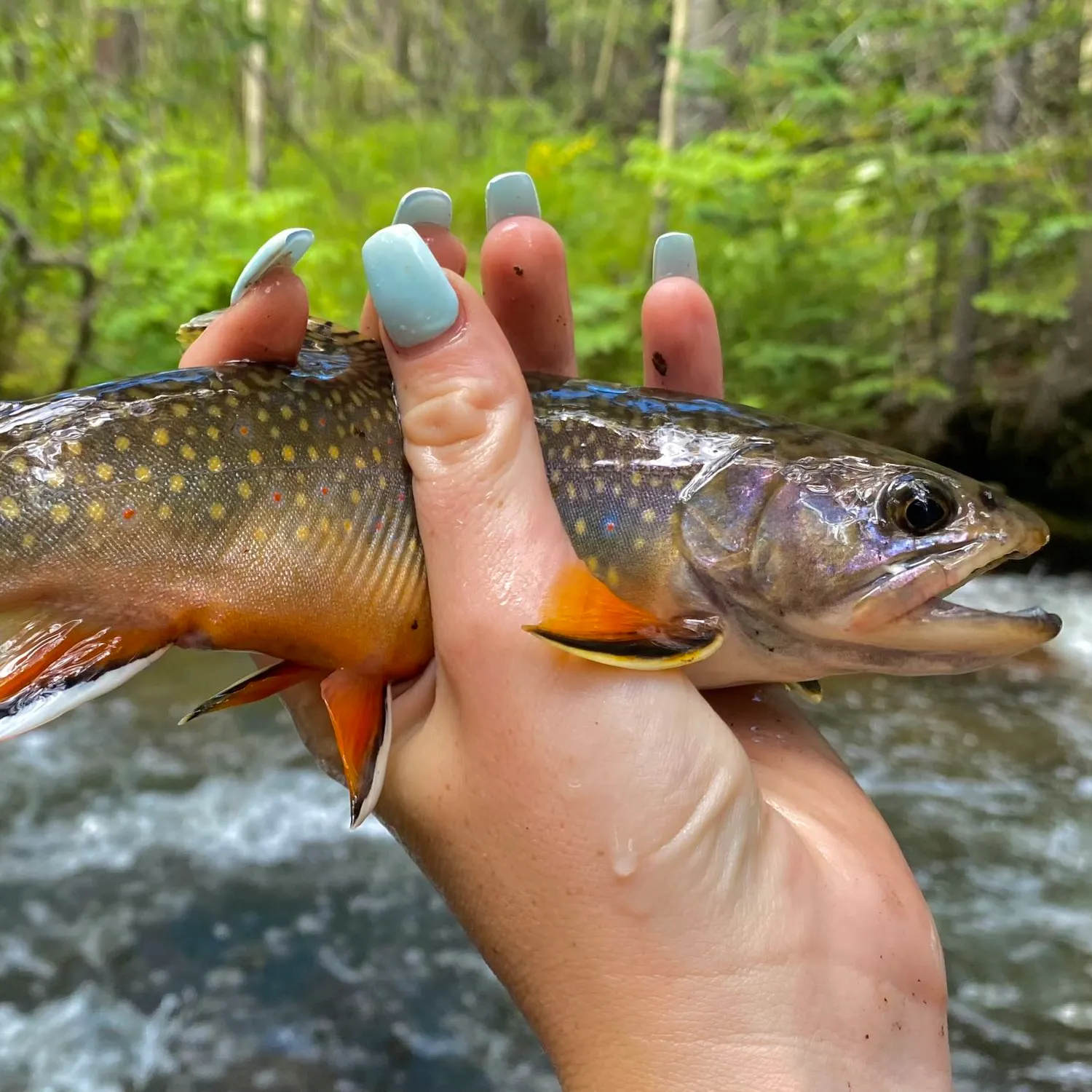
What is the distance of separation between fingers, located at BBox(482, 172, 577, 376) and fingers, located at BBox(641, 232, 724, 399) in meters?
0.20

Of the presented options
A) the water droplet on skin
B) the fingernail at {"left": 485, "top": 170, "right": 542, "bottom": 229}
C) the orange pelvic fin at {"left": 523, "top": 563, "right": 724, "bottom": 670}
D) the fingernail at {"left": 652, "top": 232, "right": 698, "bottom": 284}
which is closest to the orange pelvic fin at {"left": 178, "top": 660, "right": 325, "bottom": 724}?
the orange pelvic fin at {"left": 523, "top": 563, "right": 724, "bottom": 670}

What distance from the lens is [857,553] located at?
4.92 feet

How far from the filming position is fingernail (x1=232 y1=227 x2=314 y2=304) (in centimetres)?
145

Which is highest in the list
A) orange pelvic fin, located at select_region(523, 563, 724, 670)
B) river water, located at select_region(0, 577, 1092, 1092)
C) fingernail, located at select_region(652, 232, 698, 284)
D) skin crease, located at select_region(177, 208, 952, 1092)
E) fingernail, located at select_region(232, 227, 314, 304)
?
fingernail, located at select_region(232, 227, 314, 304)

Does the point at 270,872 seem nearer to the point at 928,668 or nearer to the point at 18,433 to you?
the point at 18,433

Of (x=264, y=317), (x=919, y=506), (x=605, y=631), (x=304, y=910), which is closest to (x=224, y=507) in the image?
(x=264, y=317)

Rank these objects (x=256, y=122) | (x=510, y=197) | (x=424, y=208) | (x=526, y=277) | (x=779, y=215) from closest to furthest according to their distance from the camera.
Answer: (x=424, y=208), (x=510, y=197), (x=526, y=277), (x=779, y=215), (x=256, y=122)

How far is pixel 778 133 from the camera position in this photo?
5801 millimetres

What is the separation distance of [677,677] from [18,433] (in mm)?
1100

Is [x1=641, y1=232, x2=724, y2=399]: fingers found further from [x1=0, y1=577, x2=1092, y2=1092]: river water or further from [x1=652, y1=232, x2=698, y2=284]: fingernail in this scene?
[x1=0, y1=577, x2=1092, y2=1092]: river water

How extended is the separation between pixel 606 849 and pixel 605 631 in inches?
11.8

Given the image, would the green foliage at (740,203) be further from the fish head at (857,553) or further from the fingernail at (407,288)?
the fingernail at (407,288)

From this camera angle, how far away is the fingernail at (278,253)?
1446mm

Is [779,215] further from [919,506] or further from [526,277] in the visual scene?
[919,506]
